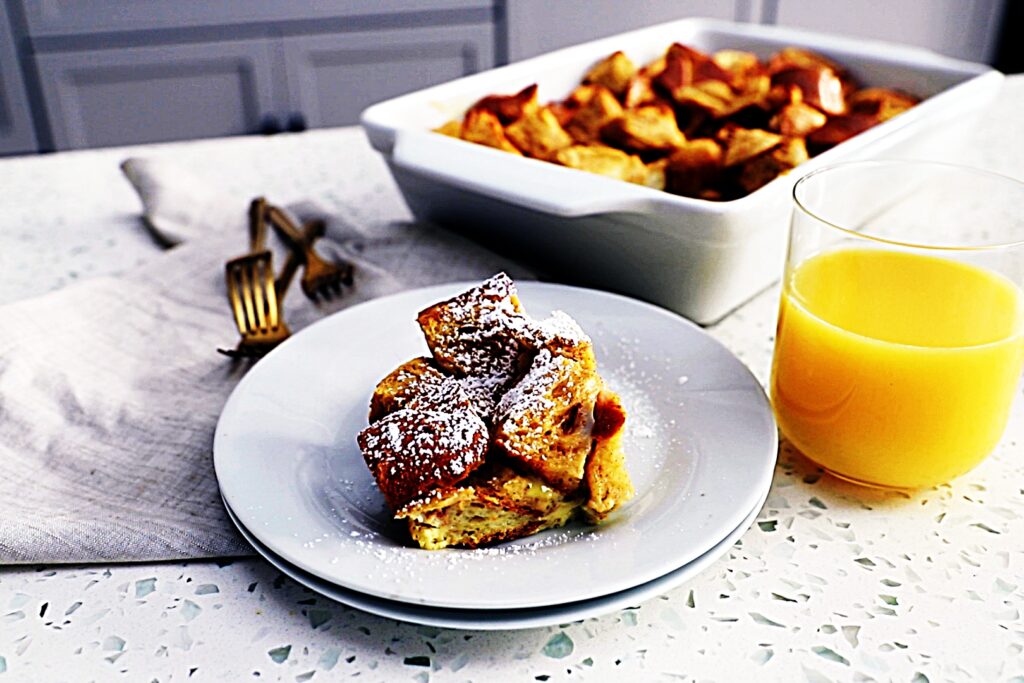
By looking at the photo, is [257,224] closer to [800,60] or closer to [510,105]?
[510,105]

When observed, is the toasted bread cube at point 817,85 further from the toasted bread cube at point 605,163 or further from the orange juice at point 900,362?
the orange juice at point 900,362

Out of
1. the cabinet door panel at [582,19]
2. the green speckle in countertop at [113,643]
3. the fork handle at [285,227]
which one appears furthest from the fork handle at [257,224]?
the cabinet door panel at [582,19]

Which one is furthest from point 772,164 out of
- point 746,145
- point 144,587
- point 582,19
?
point 582,19

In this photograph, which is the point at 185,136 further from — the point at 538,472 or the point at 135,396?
the point at 538,472

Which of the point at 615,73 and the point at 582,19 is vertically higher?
the point at 615,73

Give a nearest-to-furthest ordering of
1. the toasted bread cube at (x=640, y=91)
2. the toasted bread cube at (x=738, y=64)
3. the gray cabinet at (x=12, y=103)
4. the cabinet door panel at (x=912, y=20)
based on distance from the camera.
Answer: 1. the toasted bread cube at (x=640, y=91)
2. the toasted bread cube at (x=738, y=64)
3. the gray cabinet at (x=12, y=103)
4. the cabinet door panel at (x=912, y=20)
